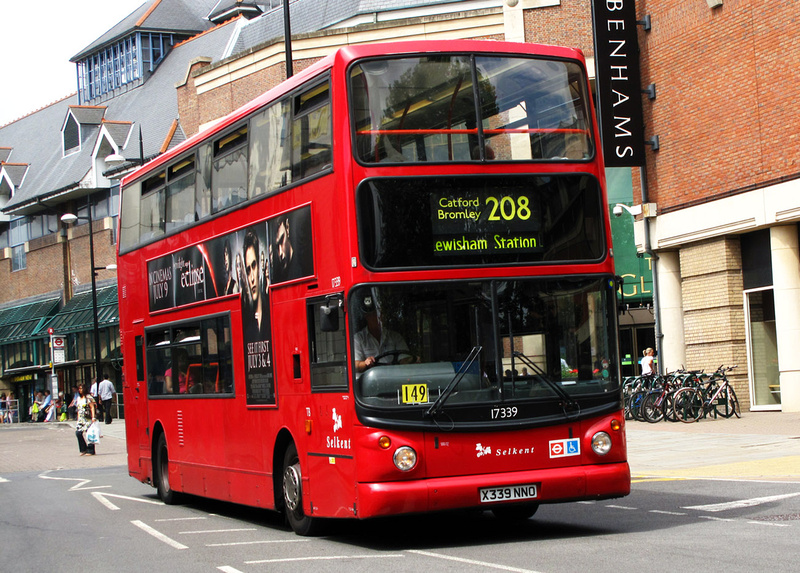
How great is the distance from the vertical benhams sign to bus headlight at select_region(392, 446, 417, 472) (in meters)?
20.3

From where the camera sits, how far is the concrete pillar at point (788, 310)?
2556cm

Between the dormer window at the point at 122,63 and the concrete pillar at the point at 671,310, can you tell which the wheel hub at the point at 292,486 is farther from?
the dormer window at the point at 122,63

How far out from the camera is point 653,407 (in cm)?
2616

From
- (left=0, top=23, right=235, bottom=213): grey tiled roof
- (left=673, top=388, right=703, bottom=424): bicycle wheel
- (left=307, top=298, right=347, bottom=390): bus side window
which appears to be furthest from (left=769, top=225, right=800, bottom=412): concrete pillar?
(left=0, top=23, right=235, bottom=213): grey tiled roof

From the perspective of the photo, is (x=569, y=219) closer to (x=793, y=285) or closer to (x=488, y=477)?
(x=488, y=477)

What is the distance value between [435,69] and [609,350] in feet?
9.59

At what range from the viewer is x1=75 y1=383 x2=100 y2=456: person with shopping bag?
28938 millimetres

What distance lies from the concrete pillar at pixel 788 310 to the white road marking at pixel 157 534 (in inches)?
630

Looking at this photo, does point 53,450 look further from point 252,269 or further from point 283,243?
point 283,243

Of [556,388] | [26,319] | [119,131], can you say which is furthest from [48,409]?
[556,388]

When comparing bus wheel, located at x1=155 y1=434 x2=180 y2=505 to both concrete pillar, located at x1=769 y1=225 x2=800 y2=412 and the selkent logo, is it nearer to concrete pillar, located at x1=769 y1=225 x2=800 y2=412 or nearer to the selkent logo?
the selkent logo

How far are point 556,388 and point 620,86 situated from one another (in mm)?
20344

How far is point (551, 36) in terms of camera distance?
3778 cm

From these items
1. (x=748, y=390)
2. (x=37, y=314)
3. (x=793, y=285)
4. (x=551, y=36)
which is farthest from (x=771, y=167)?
(x=37, y=314)
